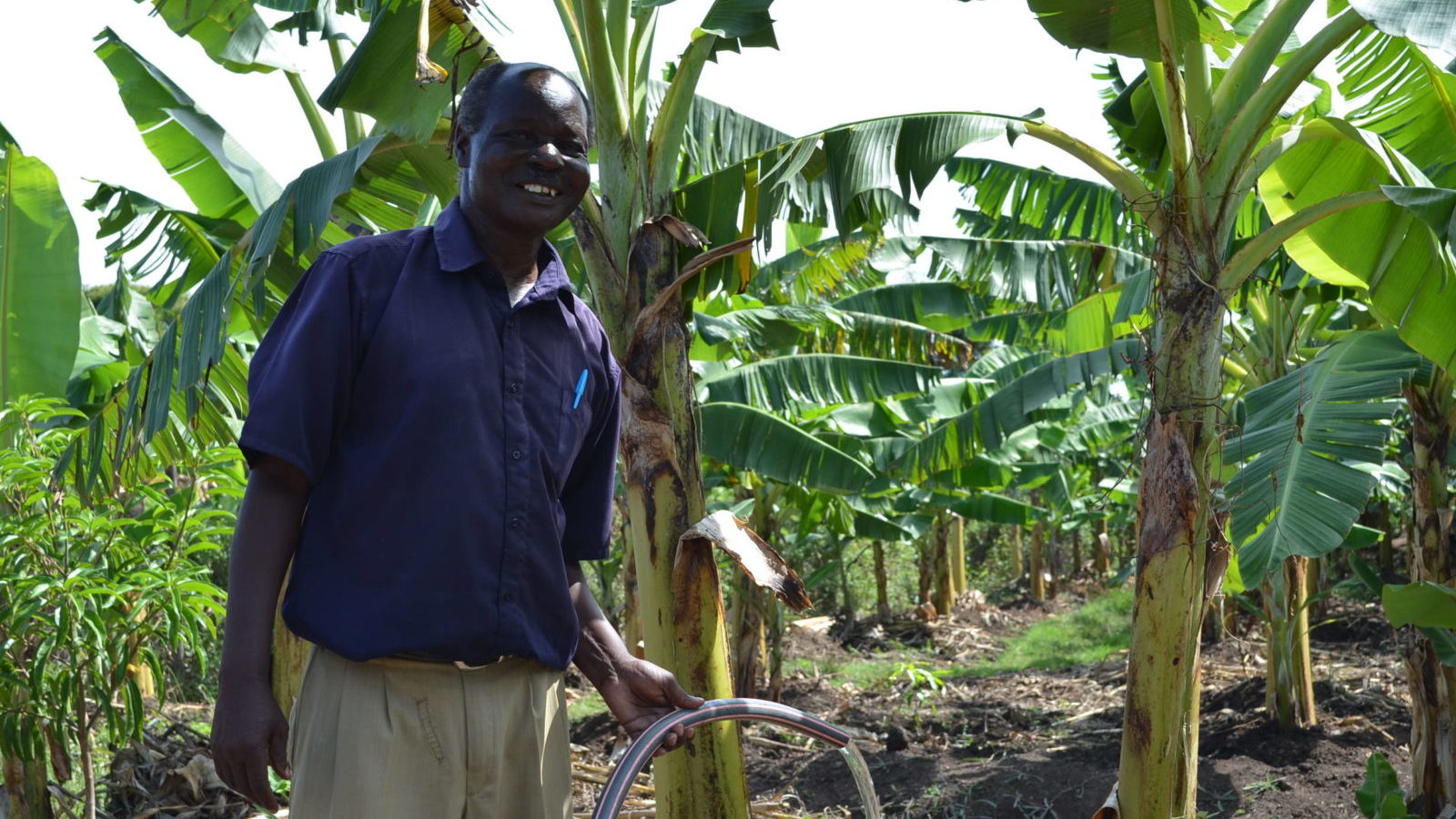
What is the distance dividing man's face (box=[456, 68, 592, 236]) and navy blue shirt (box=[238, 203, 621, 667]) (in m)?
0.10

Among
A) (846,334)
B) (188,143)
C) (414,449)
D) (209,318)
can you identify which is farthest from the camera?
(846,334)

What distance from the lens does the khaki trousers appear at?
183cm

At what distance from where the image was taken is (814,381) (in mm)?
8148

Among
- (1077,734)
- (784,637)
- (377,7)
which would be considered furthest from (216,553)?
(377,7)

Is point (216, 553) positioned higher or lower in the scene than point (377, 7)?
lower

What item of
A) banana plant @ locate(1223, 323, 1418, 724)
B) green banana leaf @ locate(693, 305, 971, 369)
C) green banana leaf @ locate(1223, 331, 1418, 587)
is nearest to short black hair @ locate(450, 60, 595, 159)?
green banana leaf @ locate(1223, 331, 1418, 587)

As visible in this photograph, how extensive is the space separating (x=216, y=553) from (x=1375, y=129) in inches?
423

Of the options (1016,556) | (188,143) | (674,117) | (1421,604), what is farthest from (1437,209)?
(1016,556)

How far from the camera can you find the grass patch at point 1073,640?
13.2 m

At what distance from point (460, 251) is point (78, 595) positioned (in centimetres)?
240

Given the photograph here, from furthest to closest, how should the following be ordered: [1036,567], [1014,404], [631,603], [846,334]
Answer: [1036,567] → [846,334] → [631,603] → [1014,404]

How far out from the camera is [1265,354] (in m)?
7.02

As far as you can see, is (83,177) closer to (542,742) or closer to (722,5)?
(722,5)

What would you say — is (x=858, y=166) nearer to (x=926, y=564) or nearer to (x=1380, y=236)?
(x=1380, y=236)
